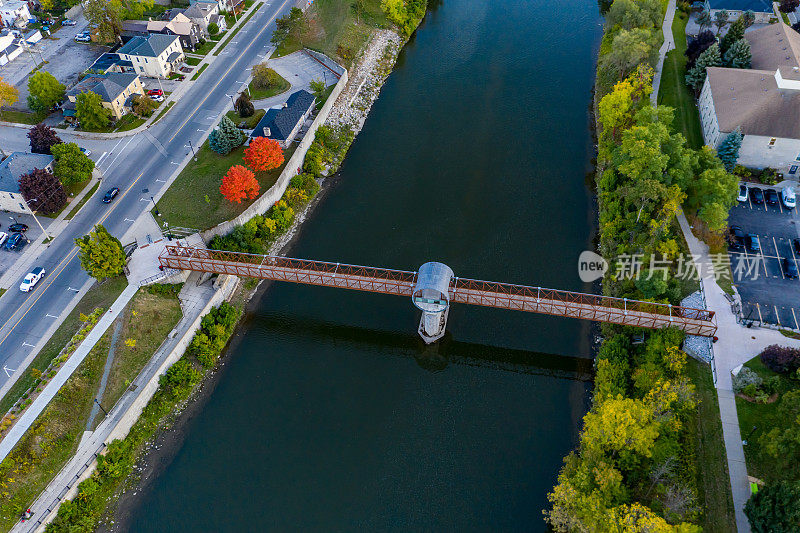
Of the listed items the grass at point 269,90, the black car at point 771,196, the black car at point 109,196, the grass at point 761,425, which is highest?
the grass at point 269,90

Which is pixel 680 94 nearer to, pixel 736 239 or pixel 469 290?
pixel 736 239

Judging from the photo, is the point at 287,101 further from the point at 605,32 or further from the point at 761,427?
the point at 761,427

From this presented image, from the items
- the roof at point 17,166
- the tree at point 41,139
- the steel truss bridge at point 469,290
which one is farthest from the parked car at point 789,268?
the tree at point 41,139

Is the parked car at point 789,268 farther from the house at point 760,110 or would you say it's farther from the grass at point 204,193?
the grass at point 204,193

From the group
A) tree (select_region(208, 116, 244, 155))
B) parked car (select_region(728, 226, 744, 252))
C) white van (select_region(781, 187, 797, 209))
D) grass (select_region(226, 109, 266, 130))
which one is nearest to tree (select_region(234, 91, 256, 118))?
grass (select_region(226, 109, 266, 130))

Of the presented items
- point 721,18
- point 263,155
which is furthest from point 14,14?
point 721,18

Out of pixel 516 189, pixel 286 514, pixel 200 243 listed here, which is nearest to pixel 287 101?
pixel 200 243

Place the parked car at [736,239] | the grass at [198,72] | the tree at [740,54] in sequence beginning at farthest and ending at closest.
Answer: the grass at [198,72]
the tree at [740,54]
the parked car at [736,239]
